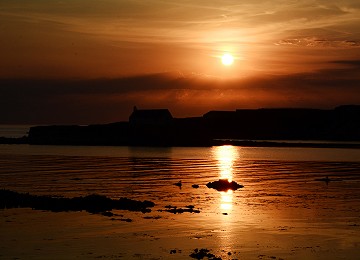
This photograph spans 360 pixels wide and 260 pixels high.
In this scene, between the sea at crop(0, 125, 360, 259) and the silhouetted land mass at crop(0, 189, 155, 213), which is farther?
the silhouetted land mass at crop(0, 189, 155, 213)

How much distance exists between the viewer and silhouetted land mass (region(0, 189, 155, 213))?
150 ft

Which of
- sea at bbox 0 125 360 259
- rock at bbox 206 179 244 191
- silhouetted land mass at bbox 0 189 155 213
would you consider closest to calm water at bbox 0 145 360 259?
sea at bbox 0 125 360 259

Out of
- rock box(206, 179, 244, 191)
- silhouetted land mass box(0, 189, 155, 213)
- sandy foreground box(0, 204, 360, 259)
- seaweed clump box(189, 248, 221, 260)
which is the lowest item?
seaweed clump box(189, 248, 221, 260)

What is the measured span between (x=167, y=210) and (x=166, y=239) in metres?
10.6

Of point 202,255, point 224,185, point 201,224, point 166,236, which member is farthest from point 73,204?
point 224,185

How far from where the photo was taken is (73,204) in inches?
1845

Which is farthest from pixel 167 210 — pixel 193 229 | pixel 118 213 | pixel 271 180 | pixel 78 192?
pixel 271 180

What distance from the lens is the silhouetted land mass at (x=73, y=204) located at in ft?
150

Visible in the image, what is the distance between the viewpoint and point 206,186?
66312 mm

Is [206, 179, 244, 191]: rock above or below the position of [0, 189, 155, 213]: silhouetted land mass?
above

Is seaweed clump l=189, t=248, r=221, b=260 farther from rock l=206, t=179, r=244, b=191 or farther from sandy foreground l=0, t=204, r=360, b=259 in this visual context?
rock l=206, t=179, r=244, b=191

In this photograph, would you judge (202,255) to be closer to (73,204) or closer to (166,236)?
(166,236)

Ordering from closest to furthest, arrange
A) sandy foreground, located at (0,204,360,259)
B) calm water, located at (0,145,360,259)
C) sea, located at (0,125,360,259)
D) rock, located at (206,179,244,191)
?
sandy foreground, located at (0,204,360,259), sea, located at (0,125,360,259), calm water, located at (0,145,360,259), rock, located at (206,179,244,191)

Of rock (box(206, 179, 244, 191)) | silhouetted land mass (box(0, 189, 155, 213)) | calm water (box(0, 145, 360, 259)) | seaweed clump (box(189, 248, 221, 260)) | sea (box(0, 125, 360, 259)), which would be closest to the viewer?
seaweed clump (box(189, 248, 221, 260))
